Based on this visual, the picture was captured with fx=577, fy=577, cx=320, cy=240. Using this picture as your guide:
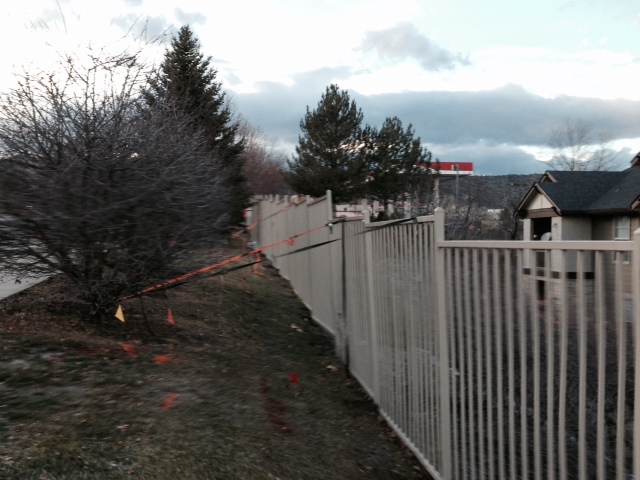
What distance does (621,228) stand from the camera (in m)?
27.2

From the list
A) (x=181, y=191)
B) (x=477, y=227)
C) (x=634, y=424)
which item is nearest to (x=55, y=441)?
(x=634, y=424)

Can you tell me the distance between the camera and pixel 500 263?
3.19m

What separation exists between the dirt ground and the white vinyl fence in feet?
2.39

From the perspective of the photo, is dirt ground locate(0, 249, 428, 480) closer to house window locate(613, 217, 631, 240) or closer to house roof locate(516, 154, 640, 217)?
house window locate(613, 217, 631, 240)

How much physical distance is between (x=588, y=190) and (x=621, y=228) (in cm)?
411

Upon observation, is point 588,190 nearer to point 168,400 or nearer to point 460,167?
point 168,400

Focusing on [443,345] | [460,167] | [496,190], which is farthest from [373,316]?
[460,167]

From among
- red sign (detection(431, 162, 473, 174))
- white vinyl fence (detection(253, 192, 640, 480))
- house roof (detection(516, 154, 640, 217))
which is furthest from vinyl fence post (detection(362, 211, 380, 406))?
red sign (detection(431, 162, 473, 174))

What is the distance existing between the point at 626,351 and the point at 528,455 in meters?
1.00

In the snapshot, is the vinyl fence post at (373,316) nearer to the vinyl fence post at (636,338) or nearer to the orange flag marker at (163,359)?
the orange flag marker at (163,359)

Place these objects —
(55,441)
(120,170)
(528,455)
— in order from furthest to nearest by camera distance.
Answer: (120,170)
(55,441)
(528,455)

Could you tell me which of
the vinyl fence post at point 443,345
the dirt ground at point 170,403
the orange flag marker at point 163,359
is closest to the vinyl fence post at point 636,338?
the vinyl fence post at point 443,345

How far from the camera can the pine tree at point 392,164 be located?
39.9 metres

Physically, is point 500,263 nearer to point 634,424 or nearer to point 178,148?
point 634,424
